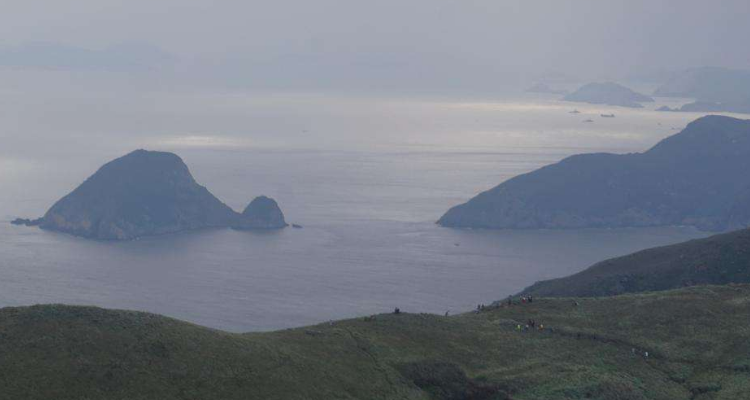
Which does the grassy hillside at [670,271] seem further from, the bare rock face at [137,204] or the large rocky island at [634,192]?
the bare rock face at [137,204]

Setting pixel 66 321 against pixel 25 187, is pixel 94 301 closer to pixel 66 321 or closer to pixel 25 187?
pixel 66 321

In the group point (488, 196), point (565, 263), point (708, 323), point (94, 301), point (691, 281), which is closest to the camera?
point (708, 323)

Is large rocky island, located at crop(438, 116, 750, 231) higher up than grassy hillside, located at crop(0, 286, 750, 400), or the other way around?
large rocky island, located at crop(438, 116, 750, 231)

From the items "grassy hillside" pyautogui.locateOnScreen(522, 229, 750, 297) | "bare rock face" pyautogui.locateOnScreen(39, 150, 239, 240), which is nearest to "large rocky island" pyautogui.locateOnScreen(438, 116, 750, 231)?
"bare rock face" pyautogui.locateOnScreen(39, 150, 239, 240)

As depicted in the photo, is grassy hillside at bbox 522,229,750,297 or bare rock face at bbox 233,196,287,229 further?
bare rock face at bbox 233,196,287,229

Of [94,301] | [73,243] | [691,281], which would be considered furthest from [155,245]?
[691,281]

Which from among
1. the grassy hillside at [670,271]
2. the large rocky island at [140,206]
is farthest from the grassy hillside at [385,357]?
the large rocky island at [140,206]

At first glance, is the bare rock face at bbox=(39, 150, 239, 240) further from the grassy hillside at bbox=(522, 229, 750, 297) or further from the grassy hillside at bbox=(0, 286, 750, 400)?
the grassy hillside at bbox=(0, 286, 750, 400)
